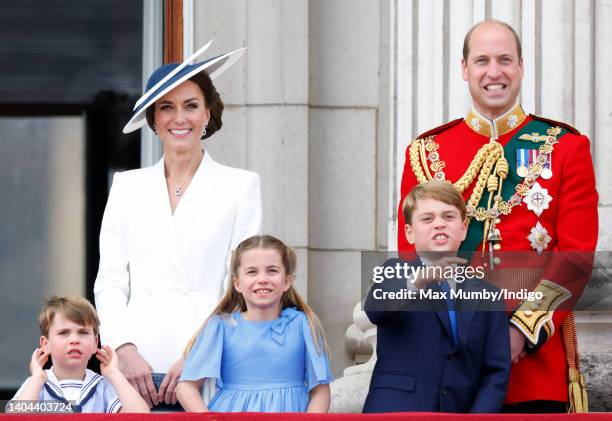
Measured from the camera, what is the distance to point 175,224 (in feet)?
19.1

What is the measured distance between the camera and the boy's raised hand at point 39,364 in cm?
542

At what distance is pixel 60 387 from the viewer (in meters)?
Answer: 5.46

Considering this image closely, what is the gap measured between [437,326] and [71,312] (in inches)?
43.8

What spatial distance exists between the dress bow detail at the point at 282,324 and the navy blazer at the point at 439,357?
0.31 m

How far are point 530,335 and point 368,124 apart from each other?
105 inches

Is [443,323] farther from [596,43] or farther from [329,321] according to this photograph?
[329,321]

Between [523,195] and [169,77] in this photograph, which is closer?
[523,195]

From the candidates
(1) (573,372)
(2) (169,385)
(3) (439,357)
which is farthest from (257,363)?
(1) (573,372)

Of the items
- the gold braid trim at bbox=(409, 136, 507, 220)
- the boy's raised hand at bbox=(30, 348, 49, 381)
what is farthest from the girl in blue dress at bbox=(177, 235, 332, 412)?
the gold braid trim at bbox=(409, 136, 507, 220)

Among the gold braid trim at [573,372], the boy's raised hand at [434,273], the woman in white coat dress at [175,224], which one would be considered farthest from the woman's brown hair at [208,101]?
the gold braid trim at [573,372]

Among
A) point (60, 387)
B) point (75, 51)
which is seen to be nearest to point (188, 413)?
point (60, 387)

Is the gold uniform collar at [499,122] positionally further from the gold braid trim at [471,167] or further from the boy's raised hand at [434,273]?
the boy's raised hand at [434,273]

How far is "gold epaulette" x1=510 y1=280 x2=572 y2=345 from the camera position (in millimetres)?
5402

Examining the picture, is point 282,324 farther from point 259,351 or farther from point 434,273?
point 434,273
